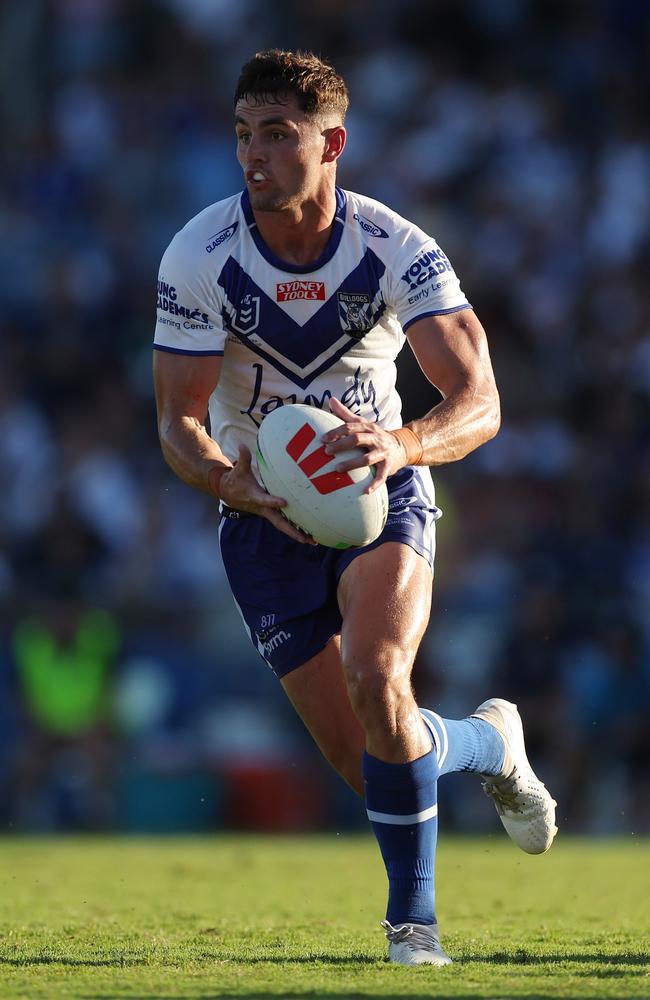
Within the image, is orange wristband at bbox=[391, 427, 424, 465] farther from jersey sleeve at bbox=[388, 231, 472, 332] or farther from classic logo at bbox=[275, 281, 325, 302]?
classic logo at bbox=[275, 281, 325, 302]

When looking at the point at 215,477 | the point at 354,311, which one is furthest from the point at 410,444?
the point at 354,311

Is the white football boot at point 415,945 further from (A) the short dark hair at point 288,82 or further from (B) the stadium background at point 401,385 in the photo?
(B) the stadium background at point 401,385

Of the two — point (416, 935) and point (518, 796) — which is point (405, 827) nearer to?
point (416, 935)

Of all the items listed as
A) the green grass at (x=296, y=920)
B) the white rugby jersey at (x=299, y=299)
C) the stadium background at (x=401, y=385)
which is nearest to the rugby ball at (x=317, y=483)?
the white rugby jersey at (x=299, y=299)

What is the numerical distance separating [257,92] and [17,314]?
10322mm

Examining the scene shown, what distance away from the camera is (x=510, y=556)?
42.5 ft

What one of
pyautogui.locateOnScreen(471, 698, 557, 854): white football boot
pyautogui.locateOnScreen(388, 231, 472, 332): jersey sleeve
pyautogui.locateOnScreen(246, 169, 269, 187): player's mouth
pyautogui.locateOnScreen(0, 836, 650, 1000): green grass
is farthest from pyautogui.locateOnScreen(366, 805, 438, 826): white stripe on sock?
pyautogui.locateOnScreen(246, 169, 269, 187): player's mouth

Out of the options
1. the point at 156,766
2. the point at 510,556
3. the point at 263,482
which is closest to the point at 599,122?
the point at 510,556

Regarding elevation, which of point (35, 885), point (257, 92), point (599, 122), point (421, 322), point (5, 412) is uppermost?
point (599, 122)

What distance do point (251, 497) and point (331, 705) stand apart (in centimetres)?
103

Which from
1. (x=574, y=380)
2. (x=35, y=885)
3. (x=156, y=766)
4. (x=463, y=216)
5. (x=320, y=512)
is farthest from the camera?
(x=463, y=216)

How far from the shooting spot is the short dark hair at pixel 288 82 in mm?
5793

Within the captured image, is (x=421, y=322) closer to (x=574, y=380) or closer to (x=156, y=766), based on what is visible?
(x=156, y=766)

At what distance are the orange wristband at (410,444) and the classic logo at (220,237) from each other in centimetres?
110
